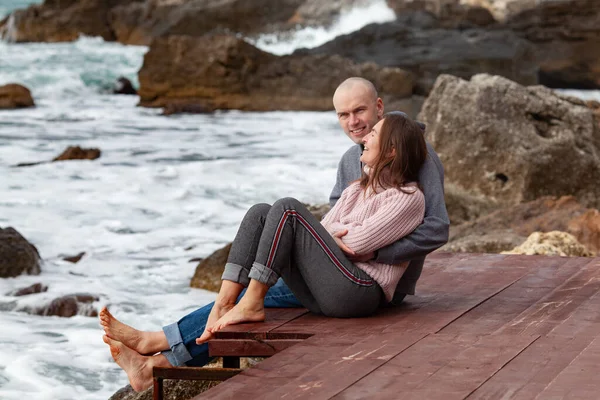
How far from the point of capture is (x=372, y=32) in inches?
1039

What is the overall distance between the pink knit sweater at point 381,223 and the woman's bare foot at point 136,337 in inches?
32.2

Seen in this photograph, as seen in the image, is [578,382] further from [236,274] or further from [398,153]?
[236,274]

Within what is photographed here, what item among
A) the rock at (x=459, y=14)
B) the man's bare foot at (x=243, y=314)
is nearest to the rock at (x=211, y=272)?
the man's bare foot at (x=243, y=314)

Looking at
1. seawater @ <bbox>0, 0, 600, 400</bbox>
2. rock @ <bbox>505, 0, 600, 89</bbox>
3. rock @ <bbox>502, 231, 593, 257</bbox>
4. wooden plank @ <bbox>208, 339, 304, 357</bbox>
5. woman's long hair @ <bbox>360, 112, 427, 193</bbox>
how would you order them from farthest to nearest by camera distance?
rock @ <bbox>505, 0, 600, 89</bbox> < seawater @ <bbox>0, 0, 600, 400</bbox> < rock @ <bbox>502, 231, 593, 257</bbox> < woman's long hair @ <bbox>360, 112, 427, 193</bbox> < wooden plank @ <bbox>208, 339, 304, 357</bbox>

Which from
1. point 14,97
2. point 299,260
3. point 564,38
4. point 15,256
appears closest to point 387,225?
point 299,260

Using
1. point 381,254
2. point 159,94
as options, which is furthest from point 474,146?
point 159,94

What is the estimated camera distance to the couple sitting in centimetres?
389

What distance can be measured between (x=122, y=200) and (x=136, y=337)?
7595 millimetres

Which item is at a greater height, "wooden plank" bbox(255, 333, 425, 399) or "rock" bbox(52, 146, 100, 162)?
"wooden plank" bbox(255, 333, 425, 399)

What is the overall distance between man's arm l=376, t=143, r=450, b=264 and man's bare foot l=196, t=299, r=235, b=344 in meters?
0.63

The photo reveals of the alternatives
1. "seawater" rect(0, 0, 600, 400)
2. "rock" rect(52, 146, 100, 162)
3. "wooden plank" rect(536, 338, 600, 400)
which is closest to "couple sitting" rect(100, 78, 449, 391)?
"wooden plank" rect(536, 338, 600, 400)

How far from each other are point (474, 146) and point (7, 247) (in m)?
4.05

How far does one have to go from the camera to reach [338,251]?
392 centimetres

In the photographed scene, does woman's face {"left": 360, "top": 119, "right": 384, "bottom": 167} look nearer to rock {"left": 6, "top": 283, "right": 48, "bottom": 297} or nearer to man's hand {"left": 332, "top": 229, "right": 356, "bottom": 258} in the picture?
man's hand {"left": 332, "top": 229, "right": 356, "bottom": 258}
